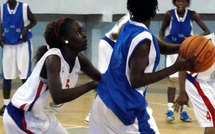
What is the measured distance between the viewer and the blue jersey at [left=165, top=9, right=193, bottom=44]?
8000 mm

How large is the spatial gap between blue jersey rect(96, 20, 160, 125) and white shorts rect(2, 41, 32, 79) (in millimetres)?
5006

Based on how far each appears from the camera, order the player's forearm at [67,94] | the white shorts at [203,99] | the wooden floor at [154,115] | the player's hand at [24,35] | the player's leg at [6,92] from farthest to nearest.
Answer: the player's hand at [24,35]
the player's leg at [6,92]
the wooden floor at [154,115]
the white shorts at [203,99]
the player's forearm at [67,94]

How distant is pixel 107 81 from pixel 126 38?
1.19 feet

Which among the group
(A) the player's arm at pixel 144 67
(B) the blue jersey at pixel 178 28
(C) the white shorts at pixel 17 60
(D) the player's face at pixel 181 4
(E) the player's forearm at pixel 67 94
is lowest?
(C) the white shorts at pixel 17 60

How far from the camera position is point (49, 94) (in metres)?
4.01

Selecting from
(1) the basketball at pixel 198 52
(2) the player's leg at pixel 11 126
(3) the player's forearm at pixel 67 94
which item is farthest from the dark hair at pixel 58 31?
(1) the basketball at pixel 198 52

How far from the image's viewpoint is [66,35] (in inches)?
156

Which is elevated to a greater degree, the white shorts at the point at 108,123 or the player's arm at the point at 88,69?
the player's arm at the point at 88,69

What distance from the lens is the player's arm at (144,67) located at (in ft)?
11.5

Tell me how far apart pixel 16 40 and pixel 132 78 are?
211 inches

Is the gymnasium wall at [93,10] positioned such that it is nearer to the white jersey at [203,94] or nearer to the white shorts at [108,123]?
the white jersey at [203,94]

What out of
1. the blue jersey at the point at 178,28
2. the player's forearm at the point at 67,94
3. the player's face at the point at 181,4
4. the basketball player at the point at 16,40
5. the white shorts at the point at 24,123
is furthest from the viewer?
the basketball player at the point at 16,40

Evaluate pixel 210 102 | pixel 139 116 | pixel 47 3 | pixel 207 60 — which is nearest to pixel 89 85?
pixel 139 116

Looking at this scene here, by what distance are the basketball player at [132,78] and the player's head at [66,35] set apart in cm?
30
